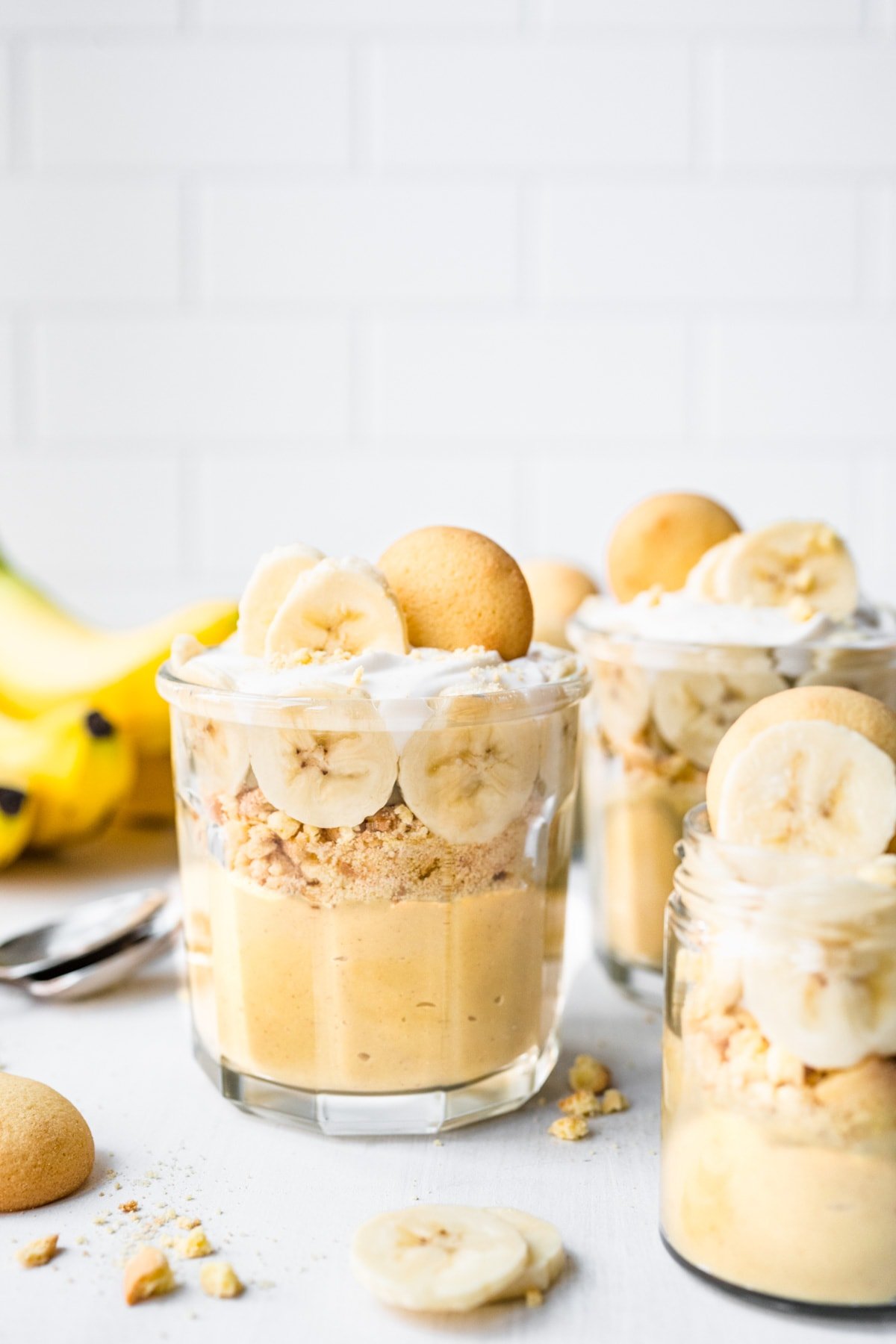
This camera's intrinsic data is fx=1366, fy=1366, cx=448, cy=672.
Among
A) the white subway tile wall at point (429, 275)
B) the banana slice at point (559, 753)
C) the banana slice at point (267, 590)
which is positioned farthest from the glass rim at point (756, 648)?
the white subway tile wall at point (429, 275)

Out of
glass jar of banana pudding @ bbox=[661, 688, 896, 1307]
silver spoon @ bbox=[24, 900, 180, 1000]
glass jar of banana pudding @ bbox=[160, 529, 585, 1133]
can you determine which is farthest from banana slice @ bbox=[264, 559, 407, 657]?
silver spoon @ bbox=[24, 900, 180, 1000]

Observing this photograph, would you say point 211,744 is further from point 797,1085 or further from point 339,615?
point 797,1085

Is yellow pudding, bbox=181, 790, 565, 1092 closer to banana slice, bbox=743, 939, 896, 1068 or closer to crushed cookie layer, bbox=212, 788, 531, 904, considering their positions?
crushed cookie layer, bbox=212, 788, 531, 904

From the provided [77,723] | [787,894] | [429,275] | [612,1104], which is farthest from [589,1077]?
[429,275]

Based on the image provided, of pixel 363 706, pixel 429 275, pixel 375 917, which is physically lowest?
pixel 375 917

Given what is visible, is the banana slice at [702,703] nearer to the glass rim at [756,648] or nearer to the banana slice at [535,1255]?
the glass rim at [756,648]

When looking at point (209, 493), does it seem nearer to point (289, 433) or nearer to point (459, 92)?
point (289, 433)
